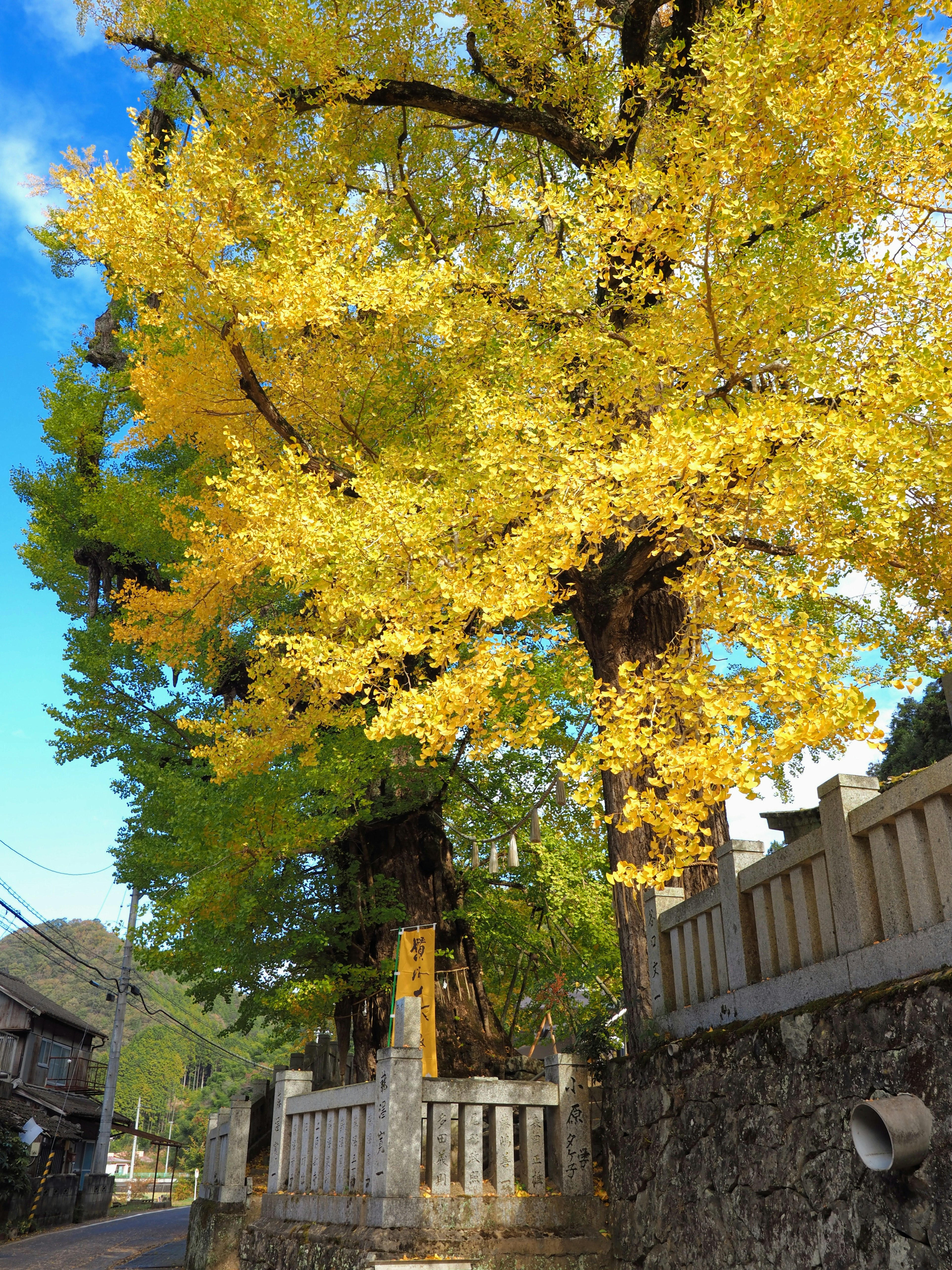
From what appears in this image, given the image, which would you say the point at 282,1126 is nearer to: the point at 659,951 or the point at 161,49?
the point at 659,951

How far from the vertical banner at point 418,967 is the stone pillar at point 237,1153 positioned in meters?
2.94

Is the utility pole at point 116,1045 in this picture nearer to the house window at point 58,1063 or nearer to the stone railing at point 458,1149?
the house window at point 58,1063

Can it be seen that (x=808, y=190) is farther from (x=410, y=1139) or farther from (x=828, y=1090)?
(x=410, y=1139)

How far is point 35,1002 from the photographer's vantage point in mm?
28406

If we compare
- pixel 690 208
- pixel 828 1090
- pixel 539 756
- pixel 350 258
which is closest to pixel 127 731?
pixel 539 756

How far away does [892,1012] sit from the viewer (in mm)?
3898

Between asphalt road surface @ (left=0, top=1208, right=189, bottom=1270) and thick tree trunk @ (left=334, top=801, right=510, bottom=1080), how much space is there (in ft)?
14.3

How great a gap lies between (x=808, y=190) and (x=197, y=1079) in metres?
72.8

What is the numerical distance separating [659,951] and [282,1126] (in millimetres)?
5010

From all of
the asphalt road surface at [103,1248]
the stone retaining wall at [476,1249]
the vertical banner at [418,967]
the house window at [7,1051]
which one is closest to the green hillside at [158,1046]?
the house window at [7,1051]

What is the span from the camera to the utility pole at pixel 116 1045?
73.7 ft

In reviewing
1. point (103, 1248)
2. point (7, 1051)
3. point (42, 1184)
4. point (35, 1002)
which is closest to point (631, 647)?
point (103, 1248)

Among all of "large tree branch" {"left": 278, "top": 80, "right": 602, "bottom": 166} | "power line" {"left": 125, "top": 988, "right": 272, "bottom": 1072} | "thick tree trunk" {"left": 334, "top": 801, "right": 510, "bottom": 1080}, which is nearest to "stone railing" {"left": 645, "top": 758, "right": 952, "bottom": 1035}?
"thick tree trunk" {"left": 334, "top": 801, "right": 510, "bottom": 1080}

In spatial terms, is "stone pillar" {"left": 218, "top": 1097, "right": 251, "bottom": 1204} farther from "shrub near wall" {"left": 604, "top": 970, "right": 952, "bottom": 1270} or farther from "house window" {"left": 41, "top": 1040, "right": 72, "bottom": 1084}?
"house window" {"left": 41, "top": 1040, "right": 72, "bottom": 1084}
